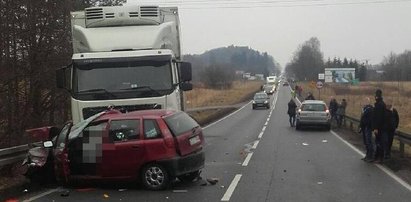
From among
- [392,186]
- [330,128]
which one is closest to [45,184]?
[392,186]

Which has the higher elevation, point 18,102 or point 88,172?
point 18,102

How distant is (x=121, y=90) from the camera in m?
12.0

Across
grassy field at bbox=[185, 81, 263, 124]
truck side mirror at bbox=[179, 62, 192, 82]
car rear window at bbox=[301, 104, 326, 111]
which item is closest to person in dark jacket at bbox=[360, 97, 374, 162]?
truck side mirror at bbox=[179, 62, 192, 82]

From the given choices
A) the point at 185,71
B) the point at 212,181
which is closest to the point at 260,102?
the point at 185,71

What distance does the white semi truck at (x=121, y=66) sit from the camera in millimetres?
11961

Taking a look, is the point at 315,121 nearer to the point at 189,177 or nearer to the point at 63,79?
the point at 189,177

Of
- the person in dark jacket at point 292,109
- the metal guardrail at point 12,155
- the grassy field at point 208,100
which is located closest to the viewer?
the metal guardrail at point 12,155

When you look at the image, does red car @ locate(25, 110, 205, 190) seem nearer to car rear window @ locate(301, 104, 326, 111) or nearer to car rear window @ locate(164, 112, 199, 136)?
car rear window @ locate(164, 112, 199, 136)

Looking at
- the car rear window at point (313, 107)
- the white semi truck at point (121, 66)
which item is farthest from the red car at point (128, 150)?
the car rear window at point (313, 107)

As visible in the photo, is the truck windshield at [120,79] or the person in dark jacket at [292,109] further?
the person in dark jacket at [292,109]

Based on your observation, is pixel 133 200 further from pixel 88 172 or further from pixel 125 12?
pixel 125 12

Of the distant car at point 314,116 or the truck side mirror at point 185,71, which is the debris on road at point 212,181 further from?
the distant car at point 314,116

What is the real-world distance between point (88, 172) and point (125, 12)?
15.5ft

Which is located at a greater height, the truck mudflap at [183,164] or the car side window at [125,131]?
the car side window at [125,131]
